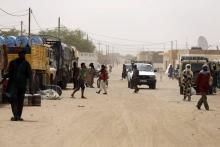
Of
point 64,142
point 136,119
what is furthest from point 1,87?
point 64,142

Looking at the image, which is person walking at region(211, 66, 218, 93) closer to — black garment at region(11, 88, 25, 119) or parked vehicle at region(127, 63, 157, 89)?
parked vehicle at region(127, 63, 157, 89)

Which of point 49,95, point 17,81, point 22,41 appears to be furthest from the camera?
point 22,41

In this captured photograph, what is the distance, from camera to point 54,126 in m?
16.1

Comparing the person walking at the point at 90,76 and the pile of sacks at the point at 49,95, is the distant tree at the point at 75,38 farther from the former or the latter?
the pile of sacks at the point at 49,95

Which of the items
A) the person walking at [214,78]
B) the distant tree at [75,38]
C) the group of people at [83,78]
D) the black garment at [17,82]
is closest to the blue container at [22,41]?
the group of people at [83,78]

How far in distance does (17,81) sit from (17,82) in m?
0.03

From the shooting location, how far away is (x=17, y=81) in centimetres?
1731

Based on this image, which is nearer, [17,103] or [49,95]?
[17,103]

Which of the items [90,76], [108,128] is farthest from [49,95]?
[90,76]

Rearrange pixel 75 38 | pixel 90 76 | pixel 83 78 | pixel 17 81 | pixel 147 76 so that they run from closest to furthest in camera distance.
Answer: pixel 17 81 → pixel 83 78 → pixel 90 76 → pixel 147 76 → pixel 75 38

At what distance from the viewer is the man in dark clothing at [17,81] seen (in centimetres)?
1731

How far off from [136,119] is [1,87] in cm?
768

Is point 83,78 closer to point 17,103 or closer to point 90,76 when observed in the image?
point 17,103

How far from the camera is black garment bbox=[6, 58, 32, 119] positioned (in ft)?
56.8
